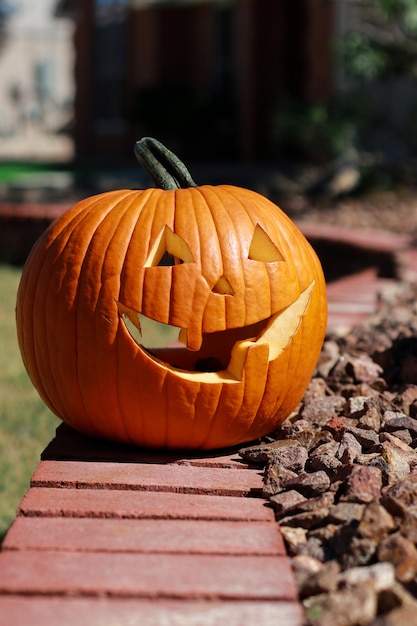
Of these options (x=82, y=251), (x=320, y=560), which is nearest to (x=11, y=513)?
(x=82, y=251)

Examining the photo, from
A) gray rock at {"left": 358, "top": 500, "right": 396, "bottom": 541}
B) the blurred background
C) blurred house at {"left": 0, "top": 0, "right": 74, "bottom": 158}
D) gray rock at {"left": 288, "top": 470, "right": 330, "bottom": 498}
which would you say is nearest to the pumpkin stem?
gray rock at {"left": 288, "top": 470, "right": 330, "bottom": 498}

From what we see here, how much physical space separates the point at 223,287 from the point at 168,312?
0.18m

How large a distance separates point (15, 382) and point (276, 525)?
311 centimetres

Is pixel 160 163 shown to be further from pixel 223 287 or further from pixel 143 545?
pixel 143 545

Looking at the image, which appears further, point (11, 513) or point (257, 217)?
point (11, 513)

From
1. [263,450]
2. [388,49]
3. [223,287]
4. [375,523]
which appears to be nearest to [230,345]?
[223,287]

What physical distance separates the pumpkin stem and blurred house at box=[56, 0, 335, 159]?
36.2 ft

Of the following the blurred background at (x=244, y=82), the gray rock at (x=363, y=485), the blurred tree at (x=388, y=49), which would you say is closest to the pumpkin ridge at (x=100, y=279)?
the gray rock at (x=363, y=485)

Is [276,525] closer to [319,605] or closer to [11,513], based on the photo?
[319,605]

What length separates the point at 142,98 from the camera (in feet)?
55.2

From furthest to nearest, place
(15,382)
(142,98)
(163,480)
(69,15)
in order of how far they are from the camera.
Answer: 1. (69,15)
2. (142,98)
3. (15,382)
4. (163,480)

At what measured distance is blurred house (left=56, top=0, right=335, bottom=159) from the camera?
15.4 m

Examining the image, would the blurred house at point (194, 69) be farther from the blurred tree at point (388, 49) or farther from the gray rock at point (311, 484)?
the gray rock at point (311, 484)

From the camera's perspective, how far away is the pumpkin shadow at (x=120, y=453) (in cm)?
248
